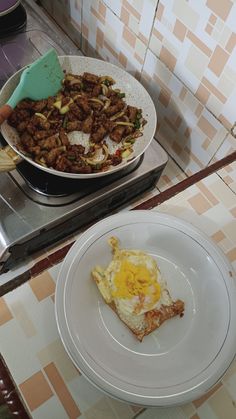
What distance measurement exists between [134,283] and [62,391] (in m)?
0.20

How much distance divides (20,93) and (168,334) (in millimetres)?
673

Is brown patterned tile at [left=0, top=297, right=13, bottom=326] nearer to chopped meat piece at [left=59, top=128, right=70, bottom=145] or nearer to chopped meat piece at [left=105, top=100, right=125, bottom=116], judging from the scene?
chopped meat piece at [left=59, top=128, right=70, bottom=145]

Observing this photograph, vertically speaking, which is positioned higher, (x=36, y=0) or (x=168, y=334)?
(x=36, y=0)

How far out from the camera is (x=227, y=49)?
0.81 meters

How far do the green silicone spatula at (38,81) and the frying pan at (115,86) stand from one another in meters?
0.04

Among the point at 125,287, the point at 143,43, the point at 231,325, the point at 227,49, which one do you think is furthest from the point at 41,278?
the point at 143,43

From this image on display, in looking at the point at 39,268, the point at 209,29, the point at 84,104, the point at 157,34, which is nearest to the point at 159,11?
the point at 157,34

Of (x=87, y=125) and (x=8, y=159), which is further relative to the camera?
(x=87, y=125)

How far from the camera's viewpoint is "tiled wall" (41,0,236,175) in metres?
0.83

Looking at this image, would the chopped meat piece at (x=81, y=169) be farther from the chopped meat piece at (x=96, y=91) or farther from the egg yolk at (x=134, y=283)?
the egg yolk at (x=134, y=283)

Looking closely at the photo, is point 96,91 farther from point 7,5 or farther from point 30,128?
point 7,5

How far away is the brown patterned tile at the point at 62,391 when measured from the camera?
578 mm

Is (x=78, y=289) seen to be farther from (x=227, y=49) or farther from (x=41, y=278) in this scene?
(x=227, y=49)

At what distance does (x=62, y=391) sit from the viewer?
59 cm
